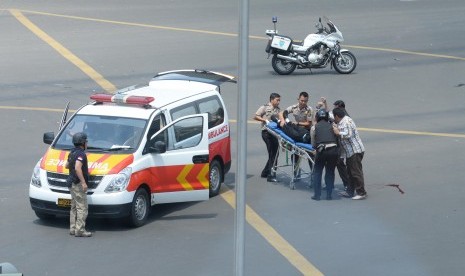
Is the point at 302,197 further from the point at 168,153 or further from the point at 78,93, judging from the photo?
the point at 78,93

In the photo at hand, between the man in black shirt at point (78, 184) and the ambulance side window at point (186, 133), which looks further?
the ambulance side window at point (186, 133)

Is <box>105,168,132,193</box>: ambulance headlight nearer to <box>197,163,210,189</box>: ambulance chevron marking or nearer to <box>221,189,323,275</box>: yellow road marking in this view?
<box>197,163,210,189</box>: ambulance chevron marking

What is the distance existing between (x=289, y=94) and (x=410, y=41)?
832cm

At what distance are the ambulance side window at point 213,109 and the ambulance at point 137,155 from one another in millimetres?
24

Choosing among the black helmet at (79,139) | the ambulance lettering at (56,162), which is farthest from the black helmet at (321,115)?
the ambulance lettering at (56,162)

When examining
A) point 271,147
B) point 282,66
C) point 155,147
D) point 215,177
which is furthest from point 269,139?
point 282,66

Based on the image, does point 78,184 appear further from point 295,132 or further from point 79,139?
point 295,132

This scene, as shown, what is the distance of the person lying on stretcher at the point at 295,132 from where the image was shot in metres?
17.6

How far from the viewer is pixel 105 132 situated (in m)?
16.1

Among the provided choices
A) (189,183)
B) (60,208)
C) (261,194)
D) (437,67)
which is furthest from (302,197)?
(437,67)

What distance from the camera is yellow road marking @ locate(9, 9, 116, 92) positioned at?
25742 millimetres

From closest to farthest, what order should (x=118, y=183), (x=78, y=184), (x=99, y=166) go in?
(x=78, y=184)
(x=118, y=183)
(x=99, y=166)

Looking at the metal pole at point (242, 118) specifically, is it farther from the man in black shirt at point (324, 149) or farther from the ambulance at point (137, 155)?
the man in black shirt at point (324, 149)

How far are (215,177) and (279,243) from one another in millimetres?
2983
